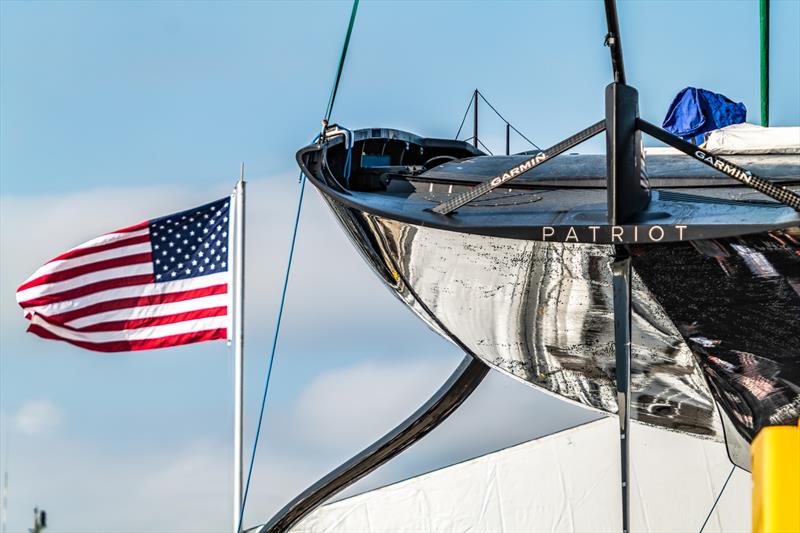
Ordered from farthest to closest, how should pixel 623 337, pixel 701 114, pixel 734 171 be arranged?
pixel 701 114 < pixel 623 337 < pixel 734 171

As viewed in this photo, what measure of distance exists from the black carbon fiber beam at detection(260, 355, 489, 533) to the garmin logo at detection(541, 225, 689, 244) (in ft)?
6.14

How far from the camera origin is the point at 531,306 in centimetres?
588

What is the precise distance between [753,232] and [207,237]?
22.5 feet

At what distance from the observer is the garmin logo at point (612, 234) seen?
16.5 ft

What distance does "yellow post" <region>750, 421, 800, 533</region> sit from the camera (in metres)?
3.28

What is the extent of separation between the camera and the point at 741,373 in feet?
19.9

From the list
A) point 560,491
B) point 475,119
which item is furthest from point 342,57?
point 560,491

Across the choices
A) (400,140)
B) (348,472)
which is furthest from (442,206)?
(348,472)

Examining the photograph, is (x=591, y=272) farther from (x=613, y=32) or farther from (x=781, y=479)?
(x=781, y=479)

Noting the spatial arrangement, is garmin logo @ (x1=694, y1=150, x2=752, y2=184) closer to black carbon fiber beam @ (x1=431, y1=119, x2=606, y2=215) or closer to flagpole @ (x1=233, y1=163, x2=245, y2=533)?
black carbon fiber beam @ (x1=431, y1=119, x2=606, y2=215)

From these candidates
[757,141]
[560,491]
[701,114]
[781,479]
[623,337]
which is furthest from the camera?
[560,491]

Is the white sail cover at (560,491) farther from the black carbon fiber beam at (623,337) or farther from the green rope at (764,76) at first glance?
the black carbon fiber beam at (623,337)

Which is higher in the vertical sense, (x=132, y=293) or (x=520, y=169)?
(x=132, y=293)

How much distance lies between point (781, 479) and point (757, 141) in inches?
126
